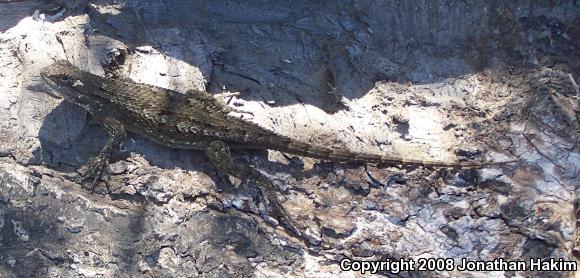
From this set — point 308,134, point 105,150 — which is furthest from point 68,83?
point 308,134

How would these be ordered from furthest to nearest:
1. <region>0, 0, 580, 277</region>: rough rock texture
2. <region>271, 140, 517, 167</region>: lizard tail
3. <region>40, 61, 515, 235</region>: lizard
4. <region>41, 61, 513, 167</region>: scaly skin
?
<region>41, 61, 513, 167</region>: scaly skin < <region>40, 61, 515, 235</region>: lizard < <region>271, 140, 517, 167</region>: lizard tail < <region>0, 0, 580, 277</region>: rough rock texture

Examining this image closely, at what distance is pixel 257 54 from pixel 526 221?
10.6 feet

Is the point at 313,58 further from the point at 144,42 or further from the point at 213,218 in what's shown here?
the point at 213,218

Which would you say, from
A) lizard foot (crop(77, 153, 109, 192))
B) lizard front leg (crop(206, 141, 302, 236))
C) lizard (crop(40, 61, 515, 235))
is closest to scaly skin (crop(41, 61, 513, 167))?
lizard (crop(40, 61, 515, 235))

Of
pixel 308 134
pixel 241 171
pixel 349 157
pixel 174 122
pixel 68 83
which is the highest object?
pixel 68 83

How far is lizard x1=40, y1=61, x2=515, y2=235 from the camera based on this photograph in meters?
4.56

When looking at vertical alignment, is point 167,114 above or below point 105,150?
above

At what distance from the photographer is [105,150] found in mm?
4680

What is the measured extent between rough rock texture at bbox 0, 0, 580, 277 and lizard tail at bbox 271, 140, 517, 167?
8cm

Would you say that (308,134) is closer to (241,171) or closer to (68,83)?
(241,171)

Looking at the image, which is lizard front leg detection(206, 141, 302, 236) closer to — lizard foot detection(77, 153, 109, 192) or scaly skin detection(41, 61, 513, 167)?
scaly skin detection(41, 61, 513, 167)

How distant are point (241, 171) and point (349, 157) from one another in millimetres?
1045

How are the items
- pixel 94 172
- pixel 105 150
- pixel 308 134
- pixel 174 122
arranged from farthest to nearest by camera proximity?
pixel 308 134, pixel 174 122, pixel 105 150, pixel 94 172

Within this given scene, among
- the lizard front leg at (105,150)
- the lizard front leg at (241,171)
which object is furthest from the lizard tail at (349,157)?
the lizard front leg at (105,150)
